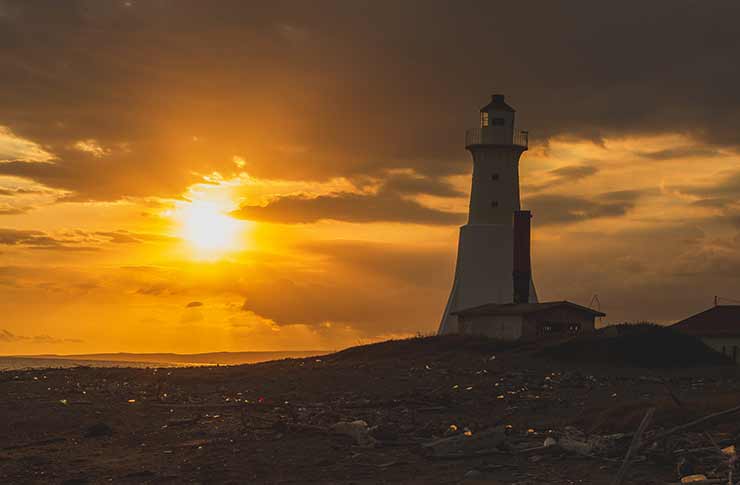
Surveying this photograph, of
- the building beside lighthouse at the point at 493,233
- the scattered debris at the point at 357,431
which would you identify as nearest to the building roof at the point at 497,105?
the building beside lighthouse at the point at 493,233

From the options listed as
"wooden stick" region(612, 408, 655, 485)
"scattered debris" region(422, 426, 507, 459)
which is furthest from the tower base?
"wooden stick" region(612, 408, 655, 485)

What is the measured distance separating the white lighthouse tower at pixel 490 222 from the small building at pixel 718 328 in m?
Result: 8.39

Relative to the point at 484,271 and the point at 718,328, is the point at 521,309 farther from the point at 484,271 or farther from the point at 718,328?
the point at 718,328

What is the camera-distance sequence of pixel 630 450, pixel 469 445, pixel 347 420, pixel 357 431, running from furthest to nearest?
pixel 347 420 < pixel 357 431 < pixel 469 445 < pixel 630 450

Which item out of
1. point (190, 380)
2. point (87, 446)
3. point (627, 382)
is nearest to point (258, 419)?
point (87, 446)

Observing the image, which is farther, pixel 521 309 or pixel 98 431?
pixel 521 309

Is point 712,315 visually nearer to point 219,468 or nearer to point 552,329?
point 552,329

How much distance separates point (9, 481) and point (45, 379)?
56.2 feet

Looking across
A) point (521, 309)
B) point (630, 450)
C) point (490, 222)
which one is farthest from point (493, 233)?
point (630, 450)

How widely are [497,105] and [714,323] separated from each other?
16.9 m

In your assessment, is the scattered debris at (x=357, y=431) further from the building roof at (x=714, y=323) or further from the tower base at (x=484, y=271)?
the tower base at (x=484, y=271)

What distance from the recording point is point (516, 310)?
46469mm

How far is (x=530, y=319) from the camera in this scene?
46.0 meters

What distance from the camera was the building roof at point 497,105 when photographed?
183ft
